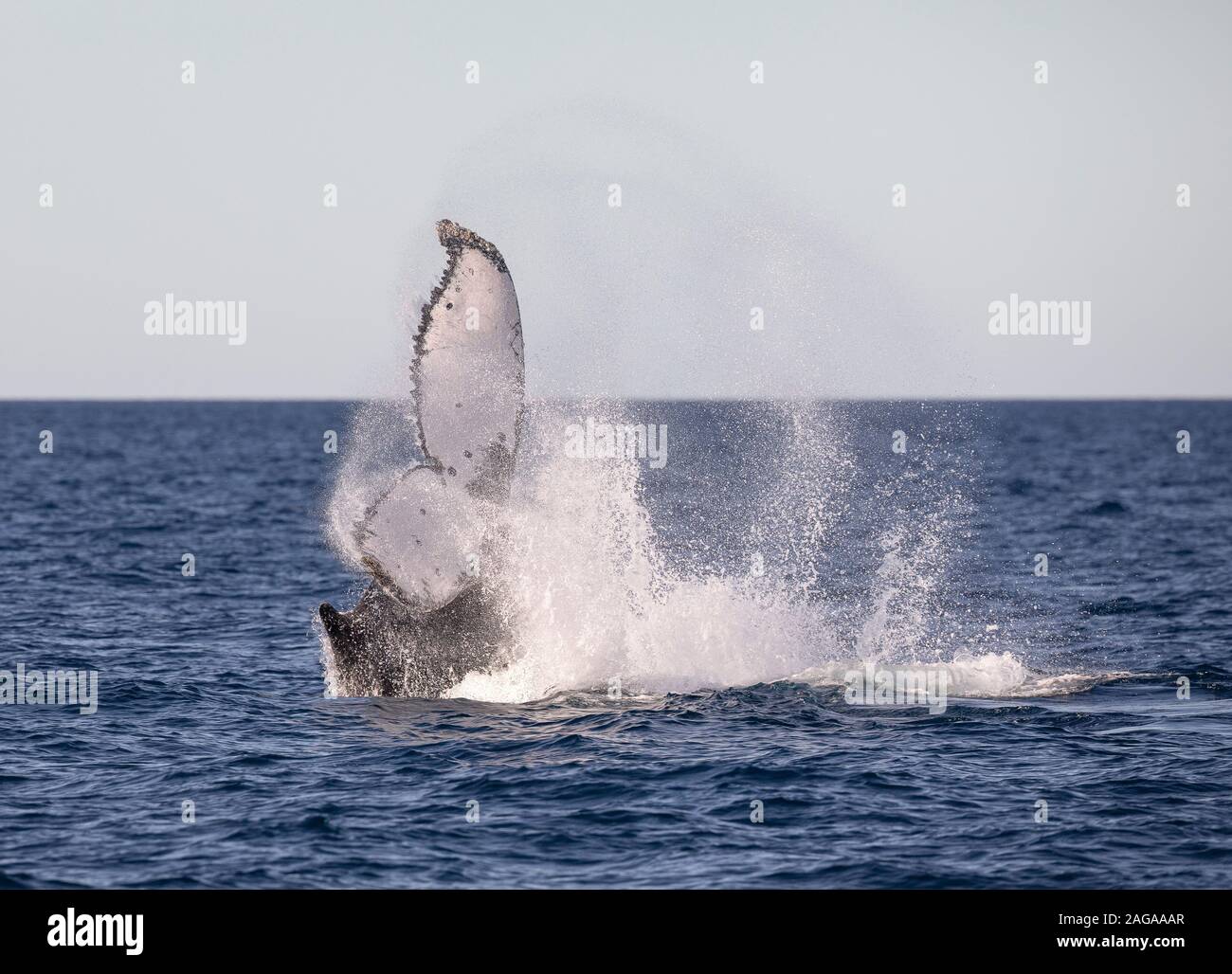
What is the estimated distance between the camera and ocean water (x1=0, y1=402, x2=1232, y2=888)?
10938 millimetres

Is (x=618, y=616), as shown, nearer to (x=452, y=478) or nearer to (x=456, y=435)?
(x=452, y=478)

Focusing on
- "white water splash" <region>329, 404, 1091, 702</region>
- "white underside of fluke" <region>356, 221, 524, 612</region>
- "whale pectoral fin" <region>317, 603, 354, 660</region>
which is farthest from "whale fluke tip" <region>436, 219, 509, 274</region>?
"whale pectoral fin" <region>317, 603, 354, 660</region>

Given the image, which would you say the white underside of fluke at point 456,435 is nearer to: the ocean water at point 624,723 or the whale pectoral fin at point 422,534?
the whale pectoral fin at point 422,534

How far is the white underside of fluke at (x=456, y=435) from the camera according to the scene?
12.8 m

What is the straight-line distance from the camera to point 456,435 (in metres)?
13.3

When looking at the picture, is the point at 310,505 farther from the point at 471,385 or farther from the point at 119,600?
the point at 471,385

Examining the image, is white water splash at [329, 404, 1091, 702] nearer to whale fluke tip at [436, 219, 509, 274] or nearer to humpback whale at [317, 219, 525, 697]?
humpback whale at [317, 219, 525, 697]

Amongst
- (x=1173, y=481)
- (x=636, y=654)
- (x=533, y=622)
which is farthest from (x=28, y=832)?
(x=1173, y=481)

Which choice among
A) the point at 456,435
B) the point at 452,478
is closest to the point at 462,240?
the point at 456,435

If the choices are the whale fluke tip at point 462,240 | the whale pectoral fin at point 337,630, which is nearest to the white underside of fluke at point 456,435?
the whale fluke tip at point 462,240

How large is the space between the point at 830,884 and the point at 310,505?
122 ft

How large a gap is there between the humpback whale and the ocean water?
2.11 ft

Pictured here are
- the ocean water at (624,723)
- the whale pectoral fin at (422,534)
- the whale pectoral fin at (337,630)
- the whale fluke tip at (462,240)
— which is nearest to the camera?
the ocean water at (624,723)
